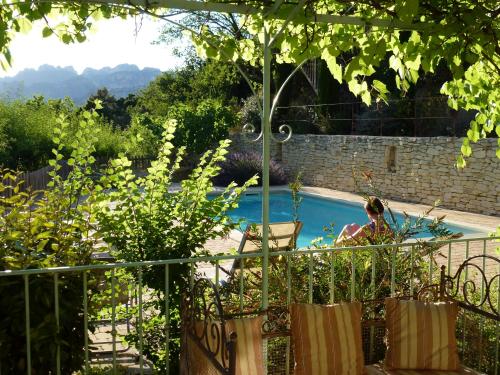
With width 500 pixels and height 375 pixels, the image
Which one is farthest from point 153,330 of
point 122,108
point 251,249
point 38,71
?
point 38,71

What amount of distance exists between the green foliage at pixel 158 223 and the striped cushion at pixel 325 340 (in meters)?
0.68

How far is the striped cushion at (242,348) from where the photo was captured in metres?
2.36

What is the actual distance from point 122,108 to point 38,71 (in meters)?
134

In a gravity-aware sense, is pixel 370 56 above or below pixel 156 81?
below

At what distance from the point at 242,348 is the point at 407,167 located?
11056 mm

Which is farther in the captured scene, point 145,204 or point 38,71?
point 38,71

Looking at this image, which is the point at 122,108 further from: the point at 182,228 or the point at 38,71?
the point at 38,71

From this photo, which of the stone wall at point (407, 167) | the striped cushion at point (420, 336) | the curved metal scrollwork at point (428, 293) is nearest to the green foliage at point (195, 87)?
the stone wall at point (407, 167)

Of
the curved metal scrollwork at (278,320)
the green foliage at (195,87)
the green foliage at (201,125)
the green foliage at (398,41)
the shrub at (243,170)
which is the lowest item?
the curved metal scrollwork at (278,320)

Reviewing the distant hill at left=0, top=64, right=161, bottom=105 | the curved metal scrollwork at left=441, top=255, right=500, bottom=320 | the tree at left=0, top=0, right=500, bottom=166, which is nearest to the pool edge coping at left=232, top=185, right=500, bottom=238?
the curved metal scrollwork at left=441, top=255, right=500, bottom=320

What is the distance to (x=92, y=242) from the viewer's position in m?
2.78

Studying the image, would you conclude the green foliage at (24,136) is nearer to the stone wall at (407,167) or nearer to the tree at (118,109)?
the stone wall at (407,167)

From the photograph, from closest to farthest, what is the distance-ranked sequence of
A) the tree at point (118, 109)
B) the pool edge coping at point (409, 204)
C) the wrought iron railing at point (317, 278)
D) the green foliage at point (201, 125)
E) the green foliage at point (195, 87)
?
the wrought iron railing at point (317, 278) → the pool edge coping at point (409, 204) → the green foliage at point (201, 125) → the green foliage at point (195, 87) → the tree at point (118, 109)

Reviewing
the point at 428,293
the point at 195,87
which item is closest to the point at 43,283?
the point at 428,293
